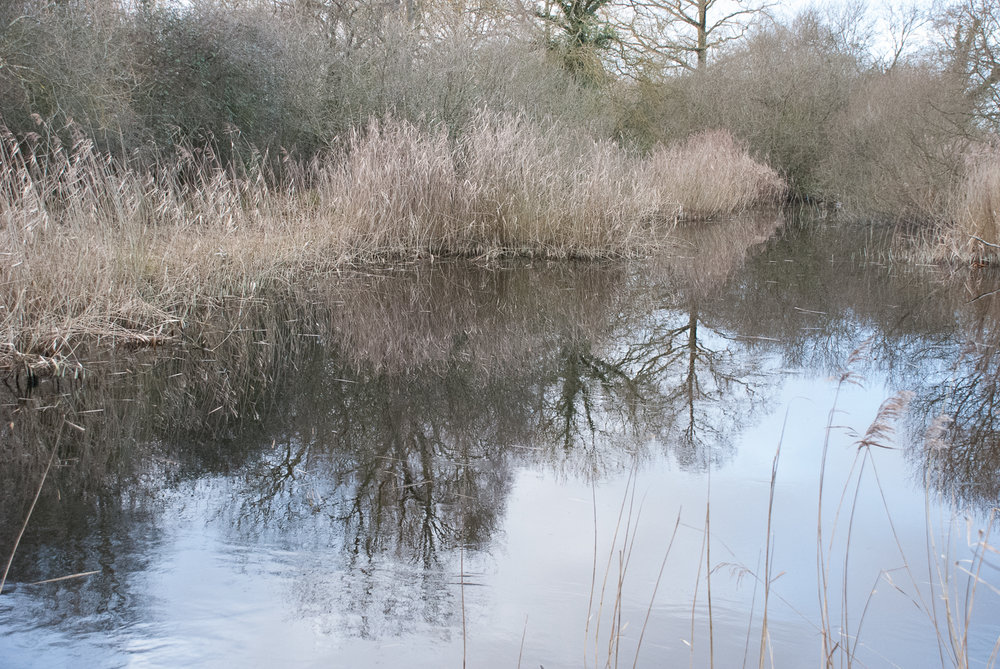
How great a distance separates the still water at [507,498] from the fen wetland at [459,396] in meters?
0.02

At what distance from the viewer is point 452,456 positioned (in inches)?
136

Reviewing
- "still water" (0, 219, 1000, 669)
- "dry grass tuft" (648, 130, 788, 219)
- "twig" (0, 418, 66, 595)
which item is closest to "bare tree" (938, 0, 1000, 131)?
"dry grass tuft" (648, 130, 788, 219)

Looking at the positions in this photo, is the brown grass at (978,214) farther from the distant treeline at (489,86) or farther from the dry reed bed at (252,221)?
the dry reed bed at (252,221)

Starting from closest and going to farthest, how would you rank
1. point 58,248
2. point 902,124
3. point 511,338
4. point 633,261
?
point 58,248 → point 511,338 → point 633,261 → point 902,124

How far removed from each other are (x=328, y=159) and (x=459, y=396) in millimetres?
6100

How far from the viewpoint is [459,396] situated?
4305 mm

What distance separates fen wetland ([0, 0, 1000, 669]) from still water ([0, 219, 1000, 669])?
0.05 ft

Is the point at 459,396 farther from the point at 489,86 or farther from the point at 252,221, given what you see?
the point at 489,86

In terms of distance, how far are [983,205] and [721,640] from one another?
7.84 m

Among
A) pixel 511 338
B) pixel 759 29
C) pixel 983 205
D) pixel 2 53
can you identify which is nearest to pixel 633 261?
pixel 983 205

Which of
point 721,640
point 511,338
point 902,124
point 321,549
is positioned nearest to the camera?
point 721,640

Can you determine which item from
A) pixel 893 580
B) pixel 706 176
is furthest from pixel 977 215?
pixel 893 580

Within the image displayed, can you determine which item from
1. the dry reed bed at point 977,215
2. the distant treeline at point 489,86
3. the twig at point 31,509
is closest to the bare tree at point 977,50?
the distant treeline at point 489,86

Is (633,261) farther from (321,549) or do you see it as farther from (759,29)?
(759,29)
